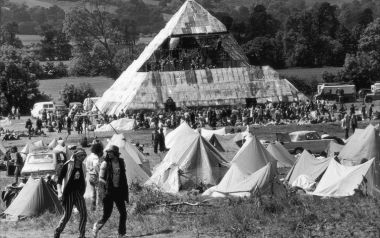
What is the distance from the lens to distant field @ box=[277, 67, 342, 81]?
97544mm

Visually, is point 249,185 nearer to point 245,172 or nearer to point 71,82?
point 245,172

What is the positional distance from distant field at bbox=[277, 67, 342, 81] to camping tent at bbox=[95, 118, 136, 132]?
41.9 m

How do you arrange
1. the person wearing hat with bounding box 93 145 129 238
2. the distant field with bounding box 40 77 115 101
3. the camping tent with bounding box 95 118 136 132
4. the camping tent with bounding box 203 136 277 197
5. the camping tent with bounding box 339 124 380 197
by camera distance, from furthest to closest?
the distant field with bounding box 40 77 115 101 → the camping tent with bounding box 95 118 136 132 → the camping tent with bounding box 339 124 380 197 → the camping tent with bounding box 203 136 277 197 → the person wearing hat with bounding box 93 145 129 238

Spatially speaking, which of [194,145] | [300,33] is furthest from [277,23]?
[194,145]

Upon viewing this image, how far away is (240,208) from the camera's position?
21688 mm

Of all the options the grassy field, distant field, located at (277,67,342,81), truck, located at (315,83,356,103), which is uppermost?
the grassy field

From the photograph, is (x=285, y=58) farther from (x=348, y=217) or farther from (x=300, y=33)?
(x=348, y=217)

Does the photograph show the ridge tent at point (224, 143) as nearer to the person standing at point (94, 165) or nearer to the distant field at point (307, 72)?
the person standing at point (94, 165)

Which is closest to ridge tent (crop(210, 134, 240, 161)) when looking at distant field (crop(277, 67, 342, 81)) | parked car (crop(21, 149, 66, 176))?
parked car (crop(21, 149, 66, 176))

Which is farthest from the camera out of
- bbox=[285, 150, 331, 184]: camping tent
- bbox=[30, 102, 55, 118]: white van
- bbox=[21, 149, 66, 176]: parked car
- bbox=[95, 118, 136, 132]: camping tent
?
bbox=[30, 102, 55, 118]: white van

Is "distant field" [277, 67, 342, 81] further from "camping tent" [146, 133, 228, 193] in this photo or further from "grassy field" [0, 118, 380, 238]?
"grassy field" [0, 118, 380, 238]

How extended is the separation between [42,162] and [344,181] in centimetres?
1067

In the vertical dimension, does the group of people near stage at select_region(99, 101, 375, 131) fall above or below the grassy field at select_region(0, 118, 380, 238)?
below

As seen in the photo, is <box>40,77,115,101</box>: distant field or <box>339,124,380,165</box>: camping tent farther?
<box>40,77,115,101</box>: distant field
